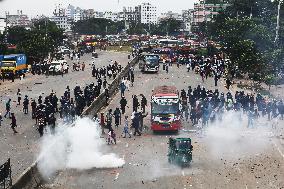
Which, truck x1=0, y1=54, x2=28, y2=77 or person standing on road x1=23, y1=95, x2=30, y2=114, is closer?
person standing on road x1=23, y1=95, x2=30, y2=114

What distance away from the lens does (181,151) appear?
20.0 metres

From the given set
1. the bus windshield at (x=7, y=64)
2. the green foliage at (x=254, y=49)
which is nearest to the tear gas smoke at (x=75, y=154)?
the green foliage at (x=254, y=49)

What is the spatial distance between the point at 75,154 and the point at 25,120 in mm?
10628

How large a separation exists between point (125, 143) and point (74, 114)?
4.80 meters

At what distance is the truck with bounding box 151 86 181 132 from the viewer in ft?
85.2

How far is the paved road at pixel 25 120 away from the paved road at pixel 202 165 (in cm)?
267

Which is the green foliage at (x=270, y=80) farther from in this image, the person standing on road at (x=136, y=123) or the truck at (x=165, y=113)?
the person standing on road at (x=136, y=123)

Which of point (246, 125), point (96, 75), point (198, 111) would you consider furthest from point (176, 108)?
point (96, 75)

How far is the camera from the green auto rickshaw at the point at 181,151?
20.0m

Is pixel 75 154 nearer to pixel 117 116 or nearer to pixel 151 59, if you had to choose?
pixel 117 116

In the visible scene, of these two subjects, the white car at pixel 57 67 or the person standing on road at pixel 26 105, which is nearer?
the person standing on road at pixel 26 105

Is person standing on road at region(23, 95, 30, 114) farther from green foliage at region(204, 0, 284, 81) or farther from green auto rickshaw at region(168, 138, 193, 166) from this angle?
green foliage at region(204, 0, 284, 81)

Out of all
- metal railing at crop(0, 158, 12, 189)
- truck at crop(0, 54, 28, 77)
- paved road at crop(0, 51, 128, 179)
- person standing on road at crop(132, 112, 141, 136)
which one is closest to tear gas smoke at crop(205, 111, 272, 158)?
person standing on road at crop(132, 112, 141, 136)

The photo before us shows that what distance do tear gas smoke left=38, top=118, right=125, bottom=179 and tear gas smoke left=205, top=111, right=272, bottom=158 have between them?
523cm
